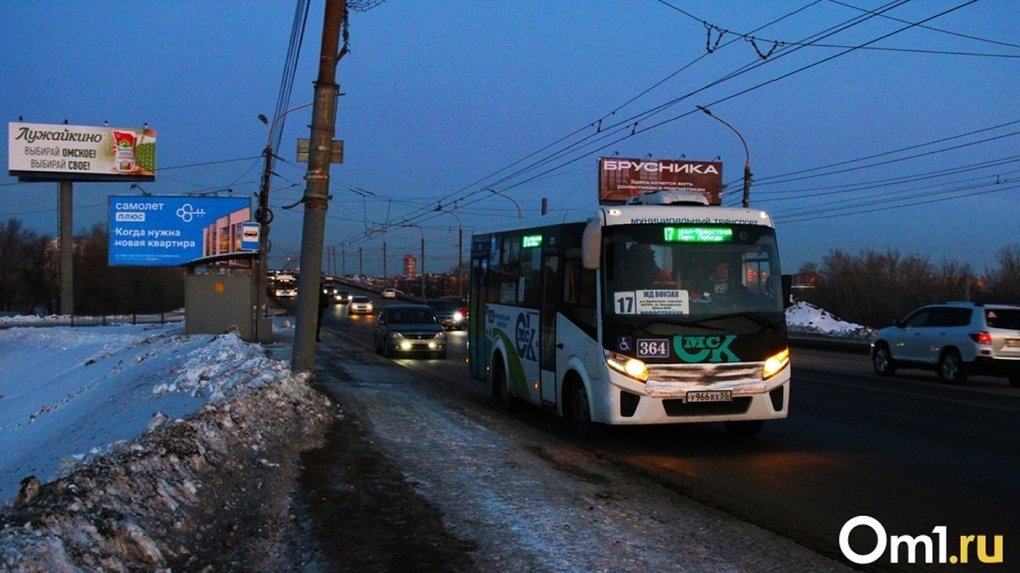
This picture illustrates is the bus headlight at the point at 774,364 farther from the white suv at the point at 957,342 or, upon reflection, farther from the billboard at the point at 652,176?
the billboard at the point at 652,176

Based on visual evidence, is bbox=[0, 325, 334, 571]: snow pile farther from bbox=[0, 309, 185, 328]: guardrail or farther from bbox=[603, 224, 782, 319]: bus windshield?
bbox=[0, 309, 185, 328]: guardrail

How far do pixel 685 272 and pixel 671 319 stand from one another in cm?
63

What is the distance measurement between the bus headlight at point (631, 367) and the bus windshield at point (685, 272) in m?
0.49

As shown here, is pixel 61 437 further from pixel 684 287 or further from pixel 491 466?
pixel 684 287

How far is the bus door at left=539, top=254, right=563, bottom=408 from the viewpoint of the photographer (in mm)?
11688

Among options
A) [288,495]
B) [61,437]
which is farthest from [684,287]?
[61,437]

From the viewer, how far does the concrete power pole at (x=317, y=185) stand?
14.2 m

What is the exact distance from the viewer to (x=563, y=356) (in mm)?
11336

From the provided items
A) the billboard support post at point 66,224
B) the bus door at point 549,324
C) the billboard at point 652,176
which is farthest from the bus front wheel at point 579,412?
the billboard support post at point 66,224

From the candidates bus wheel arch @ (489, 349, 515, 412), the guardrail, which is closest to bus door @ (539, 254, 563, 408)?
bus wheel arch @ (489, 349, 515, 412)

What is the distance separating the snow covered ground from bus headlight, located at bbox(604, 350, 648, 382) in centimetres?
372

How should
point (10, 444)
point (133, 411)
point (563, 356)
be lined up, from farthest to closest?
point (10, 444)
point (133, 411)
point (563, 356)

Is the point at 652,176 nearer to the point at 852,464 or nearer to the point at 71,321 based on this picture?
the point at 71,321

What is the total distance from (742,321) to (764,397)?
2.97 ft
